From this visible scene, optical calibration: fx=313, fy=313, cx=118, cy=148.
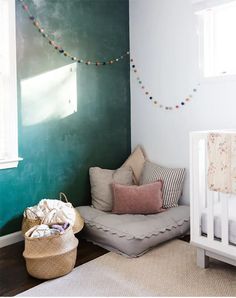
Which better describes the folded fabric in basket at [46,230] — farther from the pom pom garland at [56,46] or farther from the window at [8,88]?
the pom pom garland at [56,46]

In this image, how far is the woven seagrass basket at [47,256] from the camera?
2010mm

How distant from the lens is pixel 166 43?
3086 mm

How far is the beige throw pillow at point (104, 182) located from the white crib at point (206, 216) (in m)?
0.99

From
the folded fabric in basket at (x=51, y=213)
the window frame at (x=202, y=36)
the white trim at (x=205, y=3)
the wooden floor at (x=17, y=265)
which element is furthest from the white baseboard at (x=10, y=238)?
the white trim at (x=205, y=3)

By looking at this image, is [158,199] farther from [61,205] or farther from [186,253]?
[61,205]

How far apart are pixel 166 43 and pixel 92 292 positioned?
7.69 ft

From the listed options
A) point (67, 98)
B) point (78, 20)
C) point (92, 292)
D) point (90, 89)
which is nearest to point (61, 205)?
point (92, 292)

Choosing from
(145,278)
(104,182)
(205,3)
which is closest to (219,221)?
(145,278)

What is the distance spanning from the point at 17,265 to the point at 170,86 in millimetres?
2096

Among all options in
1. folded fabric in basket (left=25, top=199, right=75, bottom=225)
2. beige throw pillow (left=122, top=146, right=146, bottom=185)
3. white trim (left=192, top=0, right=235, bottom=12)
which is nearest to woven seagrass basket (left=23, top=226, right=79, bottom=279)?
folded fabric in basket (left=25, top=199, right=75, bottom=225)

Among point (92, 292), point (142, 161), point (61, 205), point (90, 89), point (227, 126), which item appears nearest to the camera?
point (92, 292)

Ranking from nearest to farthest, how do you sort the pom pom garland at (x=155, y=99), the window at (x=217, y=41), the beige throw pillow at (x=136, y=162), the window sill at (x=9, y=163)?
the window sill at (x=9, y=163), the window at (x=217, y=41), the pom pom garland at (x=155, y=99), the beige throw pillow at (x=136, y=162)

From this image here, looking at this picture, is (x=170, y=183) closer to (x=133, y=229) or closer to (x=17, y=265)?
(x=133, y=229)

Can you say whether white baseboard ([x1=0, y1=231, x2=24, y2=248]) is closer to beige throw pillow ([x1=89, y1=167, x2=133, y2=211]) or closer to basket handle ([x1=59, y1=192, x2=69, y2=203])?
basket handle ([x1=59, y1=192, x2=69, y2=203])
